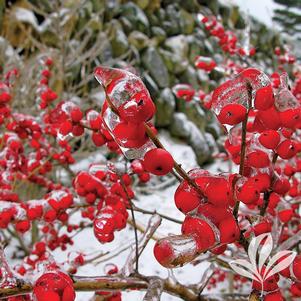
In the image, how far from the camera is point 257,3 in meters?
9.88

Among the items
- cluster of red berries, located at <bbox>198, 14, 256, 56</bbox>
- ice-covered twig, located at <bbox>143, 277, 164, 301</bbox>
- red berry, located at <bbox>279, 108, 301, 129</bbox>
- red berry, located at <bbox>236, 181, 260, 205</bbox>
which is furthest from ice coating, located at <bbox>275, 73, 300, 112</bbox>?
cluster of red berries, located at <bbox>198, 14, 256, 56</bbox>

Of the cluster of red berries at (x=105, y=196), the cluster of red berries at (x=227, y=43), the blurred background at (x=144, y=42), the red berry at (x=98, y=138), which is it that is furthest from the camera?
the blurred background at (x=144, y=42)

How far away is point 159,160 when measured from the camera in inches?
18.5

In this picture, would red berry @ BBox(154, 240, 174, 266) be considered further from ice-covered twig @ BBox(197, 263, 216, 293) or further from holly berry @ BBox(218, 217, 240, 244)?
ice-covered twig @ BBox(197, 263, 216, 293)

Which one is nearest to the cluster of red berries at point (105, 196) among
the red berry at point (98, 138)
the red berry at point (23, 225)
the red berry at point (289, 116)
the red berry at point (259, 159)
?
the red berry at point (98, 138)

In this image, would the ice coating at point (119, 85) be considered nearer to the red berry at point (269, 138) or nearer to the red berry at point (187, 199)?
the red berry at point (187, 199)

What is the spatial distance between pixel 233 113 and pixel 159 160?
0.12 metres

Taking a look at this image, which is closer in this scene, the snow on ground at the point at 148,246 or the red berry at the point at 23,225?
the red berry at the point at 23,225

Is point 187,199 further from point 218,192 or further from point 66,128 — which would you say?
point 66,128

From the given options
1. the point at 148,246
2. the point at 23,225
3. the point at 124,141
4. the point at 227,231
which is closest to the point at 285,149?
the point at 227,231

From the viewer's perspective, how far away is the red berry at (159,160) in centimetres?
47

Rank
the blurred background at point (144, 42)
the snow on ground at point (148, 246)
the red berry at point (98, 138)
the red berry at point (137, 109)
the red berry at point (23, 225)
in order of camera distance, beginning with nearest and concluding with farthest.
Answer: the red berry at point (137, 109)
the red berry at point (98, 138)
the red berry at point (23, 225)
the snow on ground at point (148, 246)
the blurred background at point (144, 42)

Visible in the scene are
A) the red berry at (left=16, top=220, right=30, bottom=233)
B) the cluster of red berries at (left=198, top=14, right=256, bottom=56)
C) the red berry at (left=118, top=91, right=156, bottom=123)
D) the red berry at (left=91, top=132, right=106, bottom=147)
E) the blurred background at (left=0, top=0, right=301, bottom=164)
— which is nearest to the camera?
the red berry at (left=118, top=91, right=156, bottom=123)

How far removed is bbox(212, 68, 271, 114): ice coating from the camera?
1.63 ft
